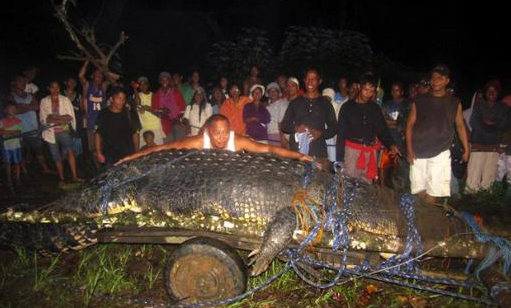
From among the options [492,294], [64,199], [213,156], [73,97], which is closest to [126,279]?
[64,199]

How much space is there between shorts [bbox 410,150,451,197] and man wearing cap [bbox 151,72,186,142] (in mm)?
4326

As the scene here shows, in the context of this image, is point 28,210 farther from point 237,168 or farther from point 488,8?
point 488,8

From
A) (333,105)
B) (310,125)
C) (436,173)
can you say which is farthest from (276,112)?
(436,173)

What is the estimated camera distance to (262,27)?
18.8 m

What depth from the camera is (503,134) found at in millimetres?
5898

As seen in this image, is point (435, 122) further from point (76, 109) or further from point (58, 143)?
point (76, 109)

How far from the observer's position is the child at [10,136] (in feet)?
19.9

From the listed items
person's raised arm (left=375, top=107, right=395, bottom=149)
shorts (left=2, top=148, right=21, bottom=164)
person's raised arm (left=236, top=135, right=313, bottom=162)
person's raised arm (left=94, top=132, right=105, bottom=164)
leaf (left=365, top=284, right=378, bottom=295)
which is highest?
person's raised arm (left=375, top=107, right=395, bottom=149)

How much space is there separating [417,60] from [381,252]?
16.5m

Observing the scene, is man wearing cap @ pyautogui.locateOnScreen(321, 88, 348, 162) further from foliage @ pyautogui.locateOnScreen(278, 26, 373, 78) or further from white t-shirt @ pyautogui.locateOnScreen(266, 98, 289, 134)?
foliage @ pyautogui.locateOnScreen(278, 26, 373, 78)

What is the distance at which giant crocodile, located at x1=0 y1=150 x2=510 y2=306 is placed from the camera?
3217 mm

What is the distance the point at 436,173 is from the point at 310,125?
1.63 meters

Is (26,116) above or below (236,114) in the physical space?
below

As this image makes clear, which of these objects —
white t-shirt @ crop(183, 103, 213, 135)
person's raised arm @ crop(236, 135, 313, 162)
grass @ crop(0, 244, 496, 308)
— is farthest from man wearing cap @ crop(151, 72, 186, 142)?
grass @ crop(0, 244, 496, 308)
